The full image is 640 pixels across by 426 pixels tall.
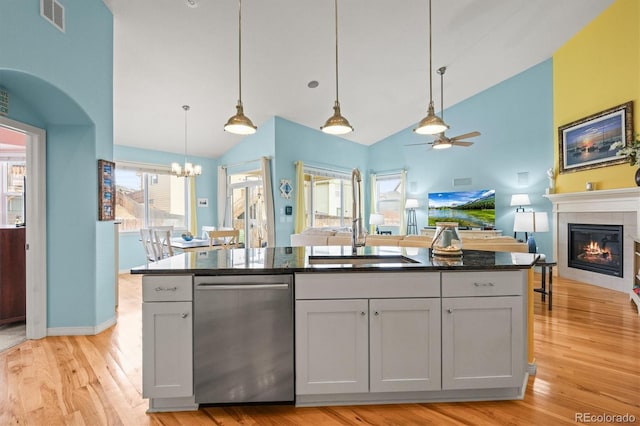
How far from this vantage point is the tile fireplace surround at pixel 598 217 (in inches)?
172

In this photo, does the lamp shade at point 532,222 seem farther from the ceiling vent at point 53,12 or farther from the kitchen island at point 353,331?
the ceiling vent at point 53,12

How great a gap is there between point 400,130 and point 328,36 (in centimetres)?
456

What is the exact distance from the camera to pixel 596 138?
4883 mm

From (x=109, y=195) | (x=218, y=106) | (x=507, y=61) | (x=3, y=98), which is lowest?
(x=109, y=195)

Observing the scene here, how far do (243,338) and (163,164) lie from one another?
6218 mm

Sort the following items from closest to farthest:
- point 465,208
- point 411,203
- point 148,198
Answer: point 148,198 → point 465,208 → point 411,203

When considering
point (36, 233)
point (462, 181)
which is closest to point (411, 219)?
point (462, 181)

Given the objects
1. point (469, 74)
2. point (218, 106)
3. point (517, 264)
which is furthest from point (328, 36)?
point (517, 264)

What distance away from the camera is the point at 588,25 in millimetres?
4926

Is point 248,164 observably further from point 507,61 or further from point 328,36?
point 507,61

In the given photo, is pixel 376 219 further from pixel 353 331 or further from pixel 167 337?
pixel 167 337

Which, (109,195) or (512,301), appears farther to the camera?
(109,195)

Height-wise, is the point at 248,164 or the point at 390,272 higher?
the point at 248,164
